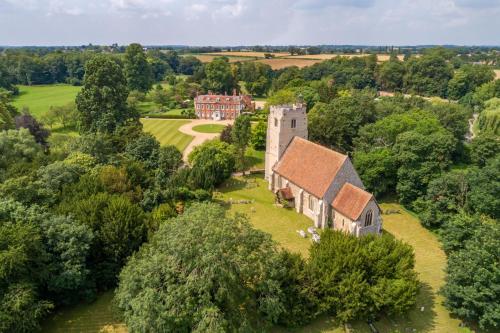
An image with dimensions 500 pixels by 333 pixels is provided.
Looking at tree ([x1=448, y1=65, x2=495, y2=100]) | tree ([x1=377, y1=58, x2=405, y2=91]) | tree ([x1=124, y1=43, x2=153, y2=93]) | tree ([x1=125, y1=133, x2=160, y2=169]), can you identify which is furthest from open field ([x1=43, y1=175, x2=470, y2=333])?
tree ([x1=377, y1=58, x2=405, y2=91])

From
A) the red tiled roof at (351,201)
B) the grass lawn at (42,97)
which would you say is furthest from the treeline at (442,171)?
the grass lawn at (42,97)

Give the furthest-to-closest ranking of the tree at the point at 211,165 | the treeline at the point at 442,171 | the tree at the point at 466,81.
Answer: the tree at the point at 466,81 < the tree at the point at 211,165 < the treeline at the point at 442,171

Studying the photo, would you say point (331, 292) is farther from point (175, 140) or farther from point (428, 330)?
point (175, 140)

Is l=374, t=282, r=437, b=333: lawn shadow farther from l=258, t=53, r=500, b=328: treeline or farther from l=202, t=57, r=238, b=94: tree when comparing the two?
l=202, t=57, r=238, b=94: tree

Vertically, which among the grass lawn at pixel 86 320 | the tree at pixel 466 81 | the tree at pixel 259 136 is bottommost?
the grass lawn at pixel 86 320

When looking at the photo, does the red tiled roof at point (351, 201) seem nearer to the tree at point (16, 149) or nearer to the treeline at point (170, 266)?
the treeline at point (170, 266)

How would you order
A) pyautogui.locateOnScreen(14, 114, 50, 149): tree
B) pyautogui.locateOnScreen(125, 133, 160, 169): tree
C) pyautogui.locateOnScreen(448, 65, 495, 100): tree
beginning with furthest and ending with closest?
pyautogui.locateOnScreen(448, 65, 495, 100): tree < pyautogui.locateOnScreen(14, 114, 50, 149): tree < pyautogui.locateOnScreen(125, 133, 160, 169): tree
